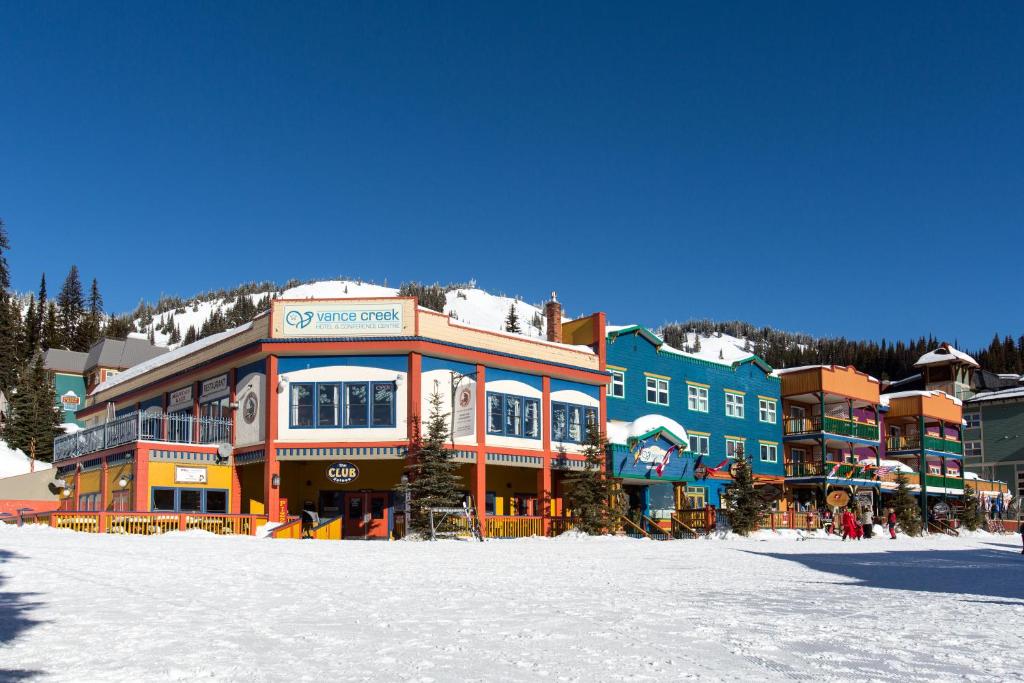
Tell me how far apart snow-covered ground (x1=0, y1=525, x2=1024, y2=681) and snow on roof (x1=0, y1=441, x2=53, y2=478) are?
4334 centimetres

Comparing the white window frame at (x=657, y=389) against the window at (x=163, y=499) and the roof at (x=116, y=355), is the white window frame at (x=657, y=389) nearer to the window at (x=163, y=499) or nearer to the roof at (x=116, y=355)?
the window at (x=163, y=499)

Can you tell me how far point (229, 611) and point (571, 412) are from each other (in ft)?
93.2

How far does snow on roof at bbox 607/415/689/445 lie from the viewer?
40.4 m

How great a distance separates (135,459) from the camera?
33.5 meters

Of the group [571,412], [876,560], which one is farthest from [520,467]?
[876,560]

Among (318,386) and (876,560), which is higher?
(318,386)

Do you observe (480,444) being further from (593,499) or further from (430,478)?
(430,478)

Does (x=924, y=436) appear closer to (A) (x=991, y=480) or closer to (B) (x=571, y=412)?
(A) (x=991, y=480)

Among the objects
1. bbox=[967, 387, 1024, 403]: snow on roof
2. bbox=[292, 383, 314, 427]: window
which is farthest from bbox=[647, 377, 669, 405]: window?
bbox=[967, 387, 1024, 403]: snow on roof

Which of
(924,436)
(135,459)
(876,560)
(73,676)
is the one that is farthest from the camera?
(924,436)

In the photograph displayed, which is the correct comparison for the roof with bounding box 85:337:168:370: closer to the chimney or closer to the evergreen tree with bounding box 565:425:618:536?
the chimney

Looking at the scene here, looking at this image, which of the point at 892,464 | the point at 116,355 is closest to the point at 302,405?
the point at 892,464

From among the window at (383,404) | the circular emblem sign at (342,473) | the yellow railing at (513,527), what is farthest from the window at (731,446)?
the circular emblem sign at (342,473)

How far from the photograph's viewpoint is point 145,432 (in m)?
38.4
